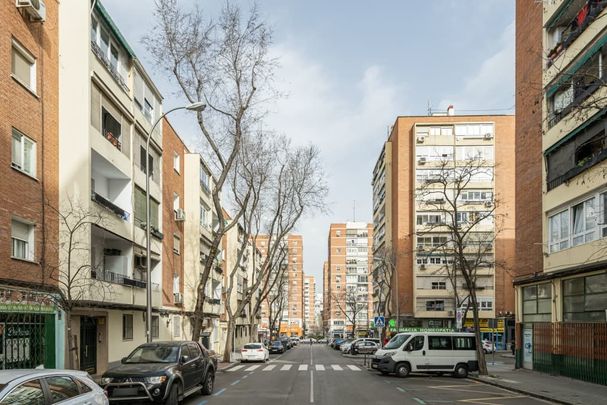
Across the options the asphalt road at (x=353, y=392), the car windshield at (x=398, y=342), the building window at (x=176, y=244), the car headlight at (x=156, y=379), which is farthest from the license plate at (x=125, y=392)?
the building window at (x=176, y=244)

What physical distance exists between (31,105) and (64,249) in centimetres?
454

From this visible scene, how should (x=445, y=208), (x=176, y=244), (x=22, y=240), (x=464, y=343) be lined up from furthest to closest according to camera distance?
(x=445, y=208)
(x=176, y=244)
(x=464, y=343)
(x=22, y=240)

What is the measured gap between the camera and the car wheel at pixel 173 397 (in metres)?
13.0

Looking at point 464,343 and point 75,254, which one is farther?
point 464,343

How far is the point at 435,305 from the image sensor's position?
6475 centimetres

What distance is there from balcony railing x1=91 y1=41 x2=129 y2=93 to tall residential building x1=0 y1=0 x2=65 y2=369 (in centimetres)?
201

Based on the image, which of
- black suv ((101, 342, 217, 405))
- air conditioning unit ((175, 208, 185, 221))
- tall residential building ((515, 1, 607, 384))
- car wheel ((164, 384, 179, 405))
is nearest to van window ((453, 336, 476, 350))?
tall residential building ((515, 1, 607, 384))

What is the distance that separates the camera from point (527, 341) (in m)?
27.4

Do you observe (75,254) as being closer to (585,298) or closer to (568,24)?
(585,298)

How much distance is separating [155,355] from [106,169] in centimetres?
1078

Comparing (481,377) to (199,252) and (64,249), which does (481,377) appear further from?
(199,252)

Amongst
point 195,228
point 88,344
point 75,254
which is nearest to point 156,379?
point 75,254

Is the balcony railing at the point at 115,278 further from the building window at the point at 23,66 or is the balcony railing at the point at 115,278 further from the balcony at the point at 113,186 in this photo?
the building window at the point at 23,66

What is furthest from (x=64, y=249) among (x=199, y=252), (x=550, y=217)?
(x=199, y=252)
